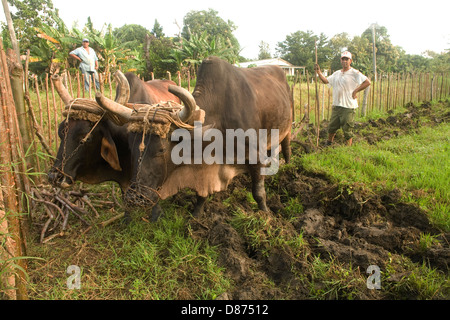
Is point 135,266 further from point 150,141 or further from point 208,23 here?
point 208,23

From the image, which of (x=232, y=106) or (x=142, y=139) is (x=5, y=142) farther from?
(x=232, y=106)

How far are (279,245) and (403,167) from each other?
305 cm

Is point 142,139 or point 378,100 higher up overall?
point 378,100

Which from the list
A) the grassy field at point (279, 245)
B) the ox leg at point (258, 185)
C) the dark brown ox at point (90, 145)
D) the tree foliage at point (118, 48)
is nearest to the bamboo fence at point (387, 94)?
the tree foliage at point (118, 48)

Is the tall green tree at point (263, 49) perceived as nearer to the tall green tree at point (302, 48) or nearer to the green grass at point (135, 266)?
the tall green tree at point (302, 48)

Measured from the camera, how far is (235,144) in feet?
12.3

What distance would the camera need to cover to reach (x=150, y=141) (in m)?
3.00

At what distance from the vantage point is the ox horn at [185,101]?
2940mm

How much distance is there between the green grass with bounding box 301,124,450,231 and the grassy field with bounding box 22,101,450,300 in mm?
26

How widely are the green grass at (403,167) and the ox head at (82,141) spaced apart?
9.79 ft

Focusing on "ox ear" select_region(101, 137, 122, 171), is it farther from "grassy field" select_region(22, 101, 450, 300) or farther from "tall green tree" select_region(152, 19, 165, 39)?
"tall green tree" select_region(152, 19, 165, 39)
